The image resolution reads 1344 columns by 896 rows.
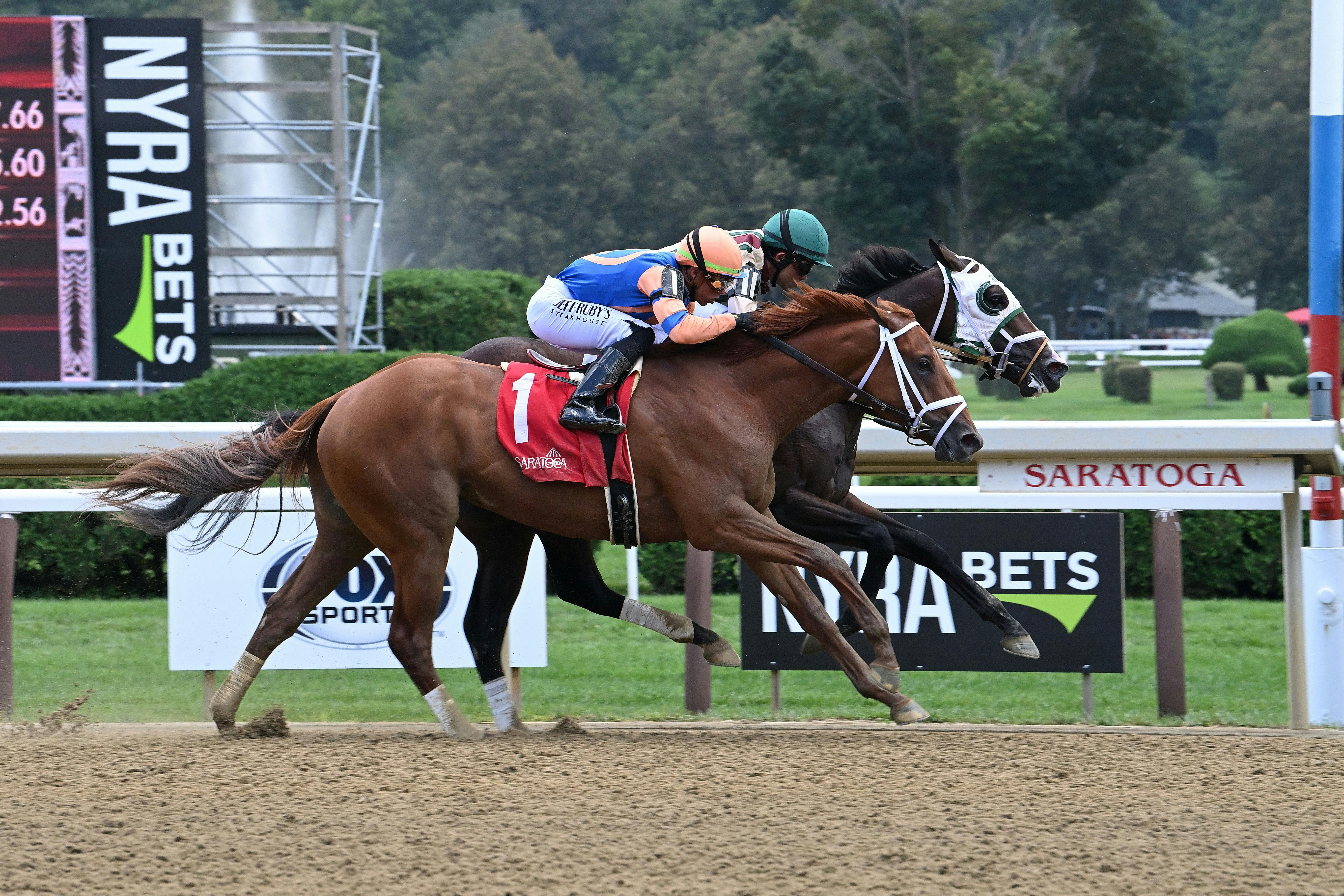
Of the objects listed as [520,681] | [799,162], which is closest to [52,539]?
[520,681]

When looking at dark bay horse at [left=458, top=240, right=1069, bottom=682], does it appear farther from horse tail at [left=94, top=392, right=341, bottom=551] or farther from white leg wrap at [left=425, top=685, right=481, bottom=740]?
horse tail at [left=94, top=392, right=341, bottom=551]

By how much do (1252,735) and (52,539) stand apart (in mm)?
5839

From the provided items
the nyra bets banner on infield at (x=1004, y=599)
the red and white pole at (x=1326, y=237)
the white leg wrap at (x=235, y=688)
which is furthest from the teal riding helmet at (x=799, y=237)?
the white leg wrap at (x=235, y=688)

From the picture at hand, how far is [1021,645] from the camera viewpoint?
4727 millimetres

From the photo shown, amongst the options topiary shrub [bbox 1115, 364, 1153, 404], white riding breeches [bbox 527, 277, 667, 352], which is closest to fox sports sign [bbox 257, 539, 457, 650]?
white riding breeches [bbox 527, 277, 667, 352]

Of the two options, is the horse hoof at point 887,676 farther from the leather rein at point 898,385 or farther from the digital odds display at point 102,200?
the digital odds display at point 102,200

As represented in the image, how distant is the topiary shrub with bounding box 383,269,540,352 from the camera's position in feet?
46.3

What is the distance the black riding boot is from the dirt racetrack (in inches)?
38.8

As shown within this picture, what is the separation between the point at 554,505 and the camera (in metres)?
4.46

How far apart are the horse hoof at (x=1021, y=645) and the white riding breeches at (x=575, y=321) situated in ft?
5.19

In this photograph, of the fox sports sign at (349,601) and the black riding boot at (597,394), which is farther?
the fox sports sign at (349,601)

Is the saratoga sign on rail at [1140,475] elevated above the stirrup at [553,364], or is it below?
below

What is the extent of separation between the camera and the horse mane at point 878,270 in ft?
16.7

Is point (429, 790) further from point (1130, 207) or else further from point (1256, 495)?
point (1130, 207)
